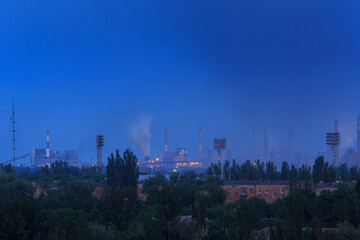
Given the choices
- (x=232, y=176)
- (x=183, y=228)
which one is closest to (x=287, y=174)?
(x=232, y=176)

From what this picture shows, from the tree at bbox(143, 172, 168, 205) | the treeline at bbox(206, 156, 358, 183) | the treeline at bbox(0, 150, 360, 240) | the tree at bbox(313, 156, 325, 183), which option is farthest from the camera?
the tree at bbox(313, 156, 325, 183)

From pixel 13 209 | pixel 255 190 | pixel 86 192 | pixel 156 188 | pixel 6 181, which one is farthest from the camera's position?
pixel 255 190

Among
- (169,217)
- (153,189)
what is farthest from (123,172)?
(169,217)

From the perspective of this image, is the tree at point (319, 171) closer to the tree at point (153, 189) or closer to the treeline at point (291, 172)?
the treeline at point (291, 172)

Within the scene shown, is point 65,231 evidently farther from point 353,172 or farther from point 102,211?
point 353,172

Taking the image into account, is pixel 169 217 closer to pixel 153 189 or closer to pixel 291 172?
pixel 153 189

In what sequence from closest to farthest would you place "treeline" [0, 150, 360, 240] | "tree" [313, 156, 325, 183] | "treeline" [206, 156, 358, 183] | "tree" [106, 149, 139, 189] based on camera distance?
"treeline" [0, 150, 360, 240] → "tree" [106, 149, 139, 189] → "treeline" [206, 156, 358, 183] → "tree" [313, 156, 325, 183]

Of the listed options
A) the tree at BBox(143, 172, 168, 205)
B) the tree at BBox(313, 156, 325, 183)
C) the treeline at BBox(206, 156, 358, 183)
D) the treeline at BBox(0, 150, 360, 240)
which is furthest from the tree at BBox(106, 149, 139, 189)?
the tree at BBox(313, 156, 325, 183)

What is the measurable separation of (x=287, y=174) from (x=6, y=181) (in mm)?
58557

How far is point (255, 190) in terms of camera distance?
81.4 meters

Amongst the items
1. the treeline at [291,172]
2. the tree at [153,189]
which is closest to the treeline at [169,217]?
the tree at [153,189]

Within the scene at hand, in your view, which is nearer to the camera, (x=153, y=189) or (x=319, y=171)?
(x=153, y=189)

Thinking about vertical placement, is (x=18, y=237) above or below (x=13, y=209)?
below

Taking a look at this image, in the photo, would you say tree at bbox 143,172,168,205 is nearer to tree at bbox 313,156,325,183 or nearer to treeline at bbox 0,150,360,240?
treeline at bbox 0,150,360,240
